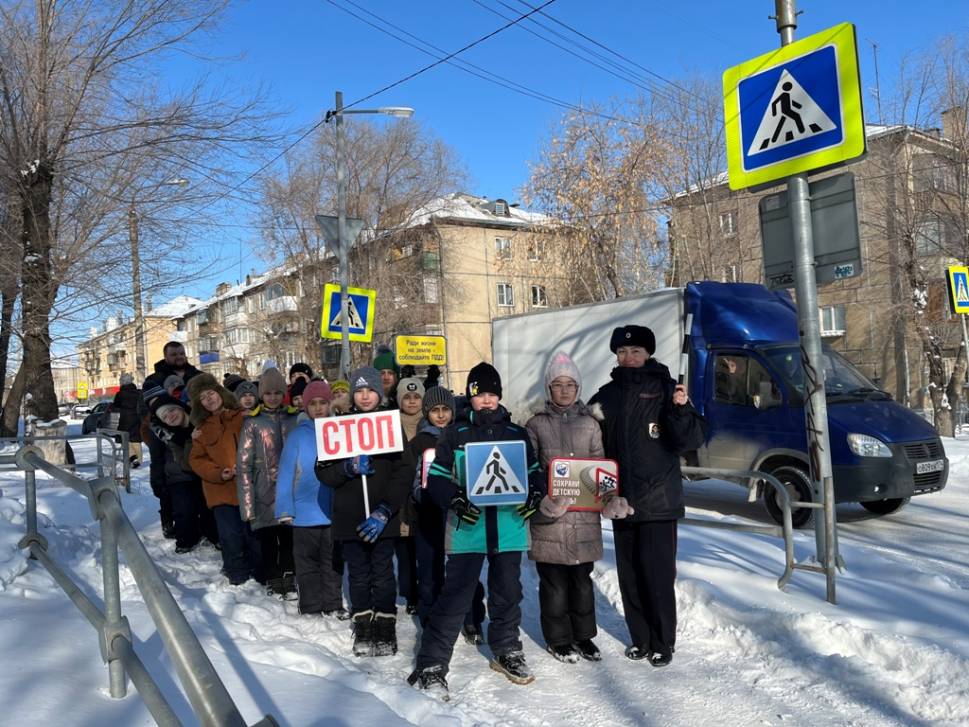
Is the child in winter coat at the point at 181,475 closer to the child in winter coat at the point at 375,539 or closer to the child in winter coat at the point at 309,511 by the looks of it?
the child in winter coat at the point at 309,511

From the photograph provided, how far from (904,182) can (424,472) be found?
21.1m

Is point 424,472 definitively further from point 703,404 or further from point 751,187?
point 703,404

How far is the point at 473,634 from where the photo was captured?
5648 mm

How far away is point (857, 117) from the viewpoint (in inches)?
226

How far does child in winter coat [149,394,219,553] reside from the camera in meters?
8.40

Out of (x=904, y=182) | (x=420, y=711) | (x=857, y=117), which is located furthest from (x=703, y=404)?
(x=904, y=182)

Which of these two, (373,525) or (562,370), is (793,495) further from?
(373,525)

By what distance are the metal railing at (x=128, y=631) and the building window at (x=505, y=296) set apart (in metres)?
44.2

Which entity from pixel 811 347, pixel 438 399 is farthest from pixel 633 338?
pixel 811 347

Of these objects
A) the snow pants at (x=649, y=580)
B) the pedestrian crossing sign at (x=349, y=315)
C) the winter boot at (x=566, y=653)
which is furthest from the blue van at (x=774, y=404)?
the pedestrian crossing sign at (x=349, y=315)

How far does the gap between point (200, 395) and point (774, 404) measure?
22.6 feet

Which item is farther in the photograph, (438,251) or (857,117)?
(438,251)

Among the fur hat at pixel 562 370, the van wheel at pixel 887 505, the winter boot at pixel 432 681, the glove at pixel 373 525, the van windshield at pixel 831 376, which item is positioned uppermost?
the fur hat at pixel 562 370

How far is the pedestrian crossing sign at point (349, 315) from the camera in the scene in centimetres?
1417
